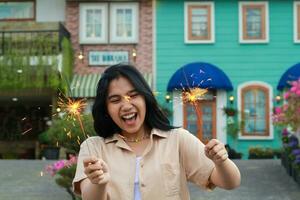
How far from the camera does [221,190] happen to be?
30.9ft

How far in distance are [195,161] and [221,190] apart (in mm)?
7406

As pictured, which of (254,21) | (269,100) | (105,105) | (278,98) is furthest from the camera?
(254,21)

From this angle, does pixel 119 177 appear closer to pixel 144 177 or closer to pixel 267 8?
pixel 144 177

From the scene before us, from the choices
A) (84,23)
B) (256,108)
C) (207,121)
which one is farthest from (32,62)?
(256,108)

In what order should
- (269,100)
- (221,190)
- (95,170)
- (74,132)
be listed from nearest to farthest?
(95,170) < (74,132) < (221,190) < (269,100)

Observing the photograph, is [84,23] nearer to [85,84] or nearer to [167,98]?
[85,84]

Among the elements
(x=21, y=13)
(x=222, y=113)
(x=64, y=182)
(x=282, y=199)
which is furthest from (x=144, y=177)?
(x=21, y=13)

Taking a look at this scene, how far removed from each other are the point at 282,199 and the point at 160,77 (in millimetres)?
8503

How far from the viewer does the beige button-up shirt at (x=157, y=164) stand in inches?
82.3

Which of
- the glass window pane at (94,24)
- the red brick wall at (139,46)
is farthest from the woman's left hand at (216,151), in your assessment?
the glass window pane at (94,24)

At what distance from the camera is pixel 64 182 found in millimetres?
7461

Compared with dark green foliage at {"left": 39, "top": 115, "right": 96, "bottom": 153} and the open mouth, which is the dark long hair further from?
dark green foliage at {"left": 39, "top": 115, "right": 96, "bottom": 153}

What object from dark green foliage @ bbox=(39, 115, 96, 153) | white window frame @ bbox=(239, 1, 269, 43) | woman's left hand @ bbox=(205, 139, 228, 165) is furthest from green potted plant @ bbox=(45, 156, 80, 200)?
white window frame @ bbox=(239, 1, 269, 43)

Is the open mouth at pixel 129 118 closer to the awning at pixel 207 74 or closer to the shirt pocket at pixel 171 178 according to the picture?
the shirt pocket at pixel 171 178
